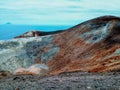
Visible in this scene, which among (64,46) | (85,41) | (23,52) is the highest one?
(85,41)

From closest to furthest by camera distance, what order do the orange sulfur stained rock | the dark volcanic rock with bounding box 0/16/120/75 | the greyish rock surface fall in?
the orange sulfur stained rock, the dark volcanic rock with bounding box 0/16/120/75, the greyish rock surface

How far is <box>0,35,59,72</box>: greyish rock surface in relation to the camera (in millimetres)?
75688

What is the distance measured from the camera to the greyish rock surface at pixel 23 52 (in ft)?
248

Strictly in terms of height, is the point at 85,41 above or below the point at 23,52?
above

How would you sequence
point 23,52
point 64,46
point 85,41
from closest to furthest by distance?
point 85,41 < point 64,46 < point 23,52

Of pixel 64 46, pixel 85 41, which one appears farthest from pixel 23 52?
pixel 85 41

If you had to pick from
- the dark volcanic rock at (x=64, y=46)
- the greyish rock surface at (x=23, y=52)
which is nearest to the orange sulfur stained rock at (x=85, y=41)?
the dark volcanic rock at (x=64, y=46)

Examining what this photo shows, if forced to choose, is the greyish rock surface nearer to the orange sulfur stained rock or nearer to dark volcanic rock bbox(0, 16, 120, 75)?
dark volcanic rock bbox(0, 16, 120, 75)

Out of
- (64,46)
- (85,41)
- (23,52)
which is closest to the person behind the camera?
(85,41)

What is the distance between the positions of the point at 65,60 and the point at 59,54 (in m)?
5.77

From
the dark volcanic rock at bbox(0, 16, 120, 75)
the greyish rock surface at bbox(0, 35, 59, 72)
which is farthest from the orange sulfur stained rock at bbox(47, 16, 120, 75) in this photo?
the greyish rock surface at bbox(0, 35, 59, 72)

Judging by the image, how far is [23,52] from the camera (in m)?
80.7

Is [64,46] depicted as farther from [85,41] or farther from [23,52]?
[23,52]

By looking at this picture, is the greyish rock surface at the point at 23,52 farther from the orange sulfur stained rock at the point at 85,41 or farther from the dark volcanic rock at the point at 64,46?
the orange sulfur stained rock at the point at 85,41
